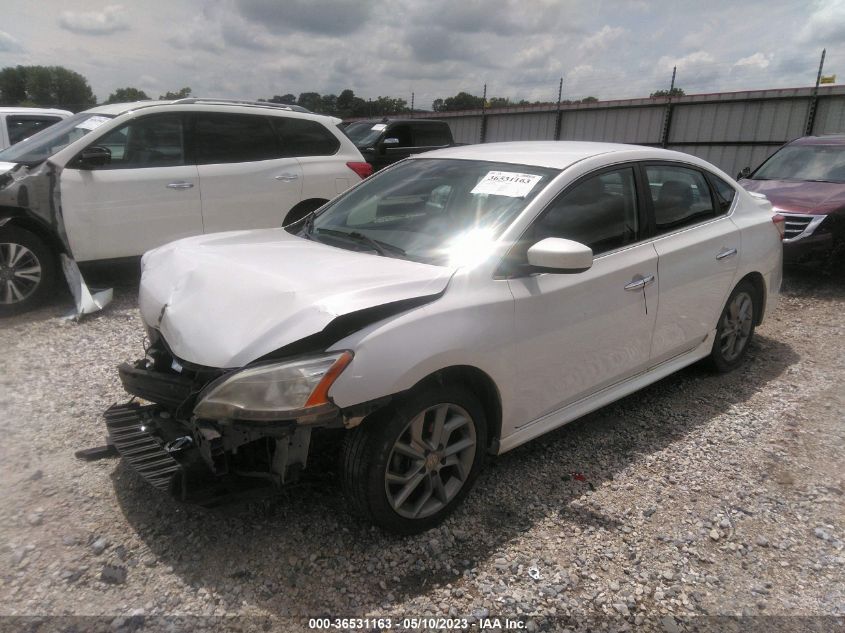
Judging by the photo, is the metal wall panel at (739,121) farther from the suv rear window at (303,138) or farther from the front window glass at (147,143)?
the front window glass at (147,143)

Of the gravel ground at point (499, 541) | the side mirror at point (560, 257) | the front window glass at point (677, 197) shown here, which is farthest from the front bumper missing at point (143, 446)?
the front window glass at point (677, 197)

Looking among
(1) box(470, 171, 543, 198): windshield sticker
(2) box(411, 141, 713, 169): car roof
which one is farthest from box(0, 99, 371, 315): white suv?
(1) box(470, 171, 543, 198): windshield sticker

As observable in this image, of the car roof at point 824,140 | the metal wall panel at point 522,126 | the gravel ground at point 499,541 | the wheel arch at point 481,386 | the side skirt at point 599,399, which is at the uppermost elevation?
the metal wall panel at point 522,126

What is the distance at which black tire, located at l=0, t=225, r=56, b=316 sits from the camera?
5250mm

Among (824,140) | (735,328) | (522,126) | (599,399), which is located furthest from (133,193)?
(522,126)

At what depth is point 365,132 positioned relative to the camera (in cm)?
1262

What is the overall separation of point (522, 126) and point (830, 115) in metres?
9.18

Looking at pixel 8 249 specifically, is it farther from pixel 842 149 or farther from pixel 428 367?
pixel 842 149

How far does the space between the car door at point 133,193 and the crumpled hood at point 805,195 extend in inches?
262

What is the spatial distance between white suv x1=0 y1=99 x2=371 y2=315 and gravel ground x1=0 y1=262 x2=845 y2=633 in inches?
80.7

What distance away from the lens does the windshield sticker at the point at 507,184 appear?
10.2ft

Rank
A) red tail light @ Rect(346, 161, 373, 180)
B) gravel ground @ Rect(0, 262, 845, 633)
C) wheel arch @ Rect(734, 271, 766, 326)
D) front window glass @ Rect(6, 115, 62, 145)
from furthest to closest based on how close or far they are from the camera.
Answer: front window glass @ Rect(6, 115, 62, 145), red tail light @ Rect(346, 161, 373, 180), wheel arch @ Rect(734, 271, 766, 326), gravel ground @ Rect(0, 262, 845, 633)

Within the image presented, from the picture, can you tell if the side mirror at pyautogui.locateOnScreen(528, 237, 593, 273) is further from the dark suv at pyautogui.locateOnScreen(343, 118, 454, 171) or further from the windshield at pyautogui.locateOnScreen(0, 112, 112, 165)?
the dark suv at pyautogui.locateOnScreen(343, 118, 454, 171)

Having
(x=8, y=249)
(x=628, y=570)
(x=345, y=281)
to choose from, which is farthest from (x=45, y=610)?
(x=8, y=249)
